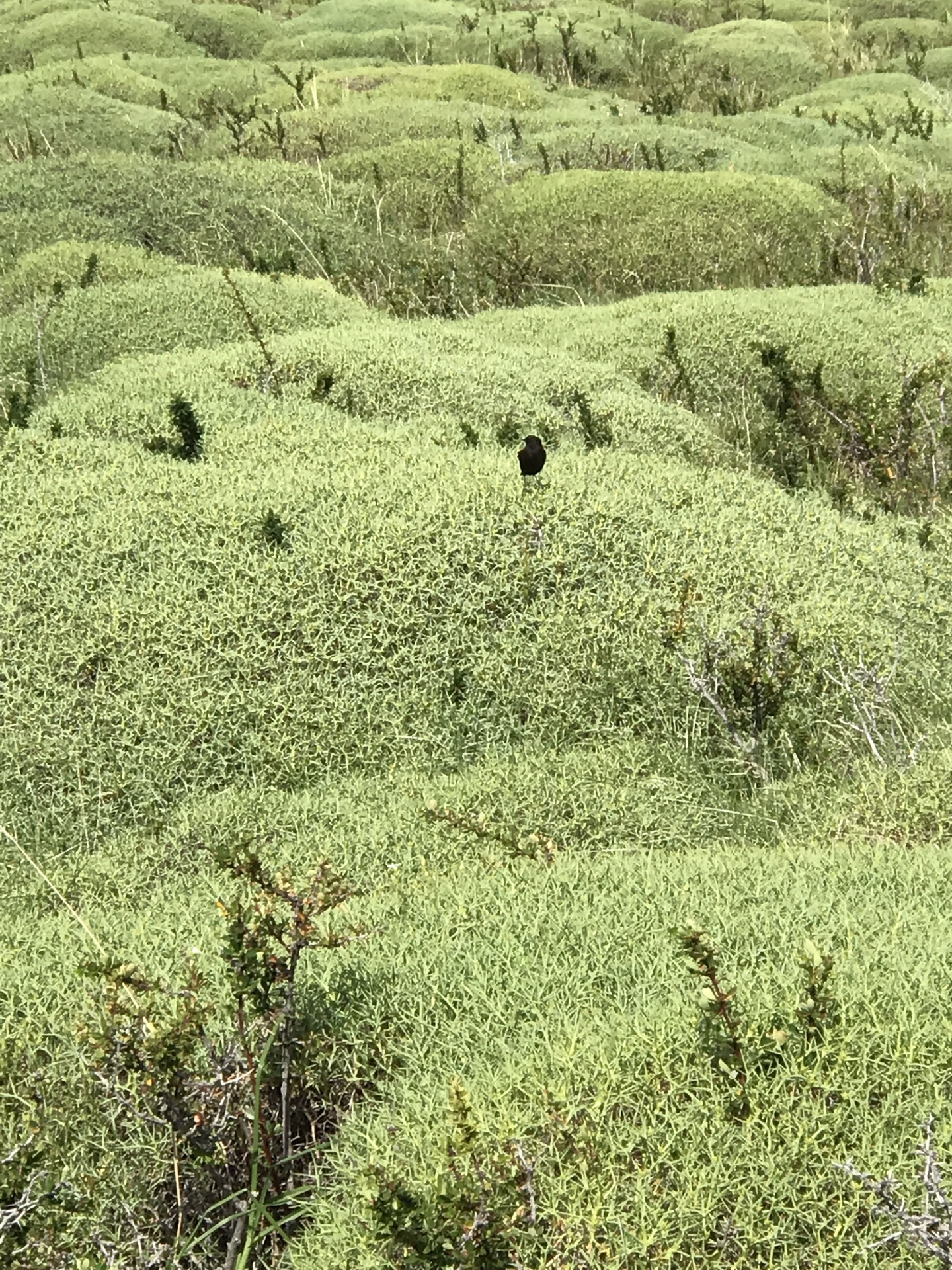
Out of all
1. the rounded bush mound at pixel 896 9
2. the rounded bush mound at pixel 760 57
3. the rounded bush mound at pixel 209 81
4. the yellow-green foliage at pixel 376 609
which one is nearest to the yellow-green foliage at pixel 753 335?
the yellow-green foliage at pixel 376 609

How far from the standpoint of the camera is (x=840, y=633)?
12.5 ft

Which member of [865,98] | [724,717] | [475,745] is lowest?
[475,745]

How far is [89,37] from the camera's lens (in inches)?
786

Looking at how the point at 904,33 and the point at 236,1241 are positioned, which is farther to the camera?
the point at 904,33

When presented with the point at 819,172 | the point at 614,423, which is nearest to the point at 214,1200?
the point at 614,423

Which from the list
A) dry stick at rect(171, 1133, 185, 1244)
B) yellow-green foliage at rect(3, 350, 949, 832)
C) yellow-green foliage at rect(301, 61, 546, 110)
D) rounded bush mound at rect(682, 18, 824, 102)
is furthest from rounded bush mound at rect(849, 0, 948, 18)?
dry stick at rect(171, 1133, 185, 1244)

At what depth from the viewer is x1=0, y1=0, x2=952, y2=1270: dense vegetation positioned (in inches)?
75.0

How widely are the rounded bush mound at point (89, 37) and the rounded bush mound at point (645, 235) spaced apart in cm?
1336

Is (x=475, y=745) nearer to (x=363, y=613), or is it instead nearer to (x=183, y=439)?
(x=363, y=613)

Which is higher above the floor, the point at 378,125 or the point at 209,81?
the point at 209,81

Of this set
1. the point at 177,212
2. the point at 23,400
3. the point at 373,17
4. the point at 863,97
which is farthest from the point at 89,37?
the point at 23,400

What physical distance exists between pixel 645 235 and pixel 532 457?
524cm

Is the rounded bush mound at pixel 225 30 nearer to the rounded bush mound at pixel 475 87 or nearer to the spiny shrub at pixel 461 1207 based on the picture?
the rounded bush mound at pixel 475 87

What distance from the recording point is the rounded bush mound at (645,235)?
333 inches
